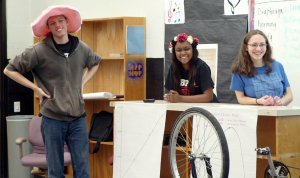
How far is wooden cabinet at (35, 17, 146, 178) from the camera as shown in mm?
5473

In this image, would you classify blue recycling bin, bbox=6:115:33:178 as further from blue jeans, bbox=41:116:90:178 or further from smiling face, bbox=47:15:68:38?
smiling face, bbox=47:15:68:38

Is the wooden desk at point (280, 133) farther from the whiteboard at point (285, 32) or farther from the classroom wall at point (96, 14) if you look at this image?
the classroom wall at point (96, 14)

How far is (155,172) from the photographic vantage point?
421 centimetres

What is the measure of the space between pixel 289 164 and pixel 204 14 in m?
1.97

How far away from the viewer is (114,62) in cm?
586

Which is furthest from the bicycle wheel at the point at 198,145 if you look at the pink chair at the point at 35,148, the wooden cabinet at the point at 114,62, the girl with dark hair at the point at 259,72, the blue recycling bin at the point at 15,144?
the blue recycling bin at the point at 15,144

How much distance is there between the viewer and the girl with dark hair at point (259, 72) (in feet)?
12.7

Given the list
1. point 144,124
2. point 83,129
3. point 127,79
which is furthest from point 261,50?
point 127,79

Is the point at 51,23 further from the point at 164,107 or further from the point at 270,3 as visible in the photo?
the point at 270,3

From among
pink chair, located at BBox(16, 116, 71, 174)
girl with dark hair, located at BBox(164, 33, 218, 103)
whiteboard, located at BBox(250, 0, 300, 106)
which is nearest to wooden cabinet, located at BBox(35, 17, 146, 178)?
pink chair, located at BBox(16, 116, 71, 174)

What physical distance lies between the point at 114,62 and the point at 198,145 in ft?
7.56

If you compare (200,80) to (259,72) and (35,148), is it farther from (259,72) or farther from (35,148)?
(35,148)

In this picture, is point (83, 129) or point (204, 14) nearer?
point (83, 129)

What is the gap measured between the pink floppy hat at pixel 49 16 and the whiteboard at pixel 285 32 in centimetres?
156
